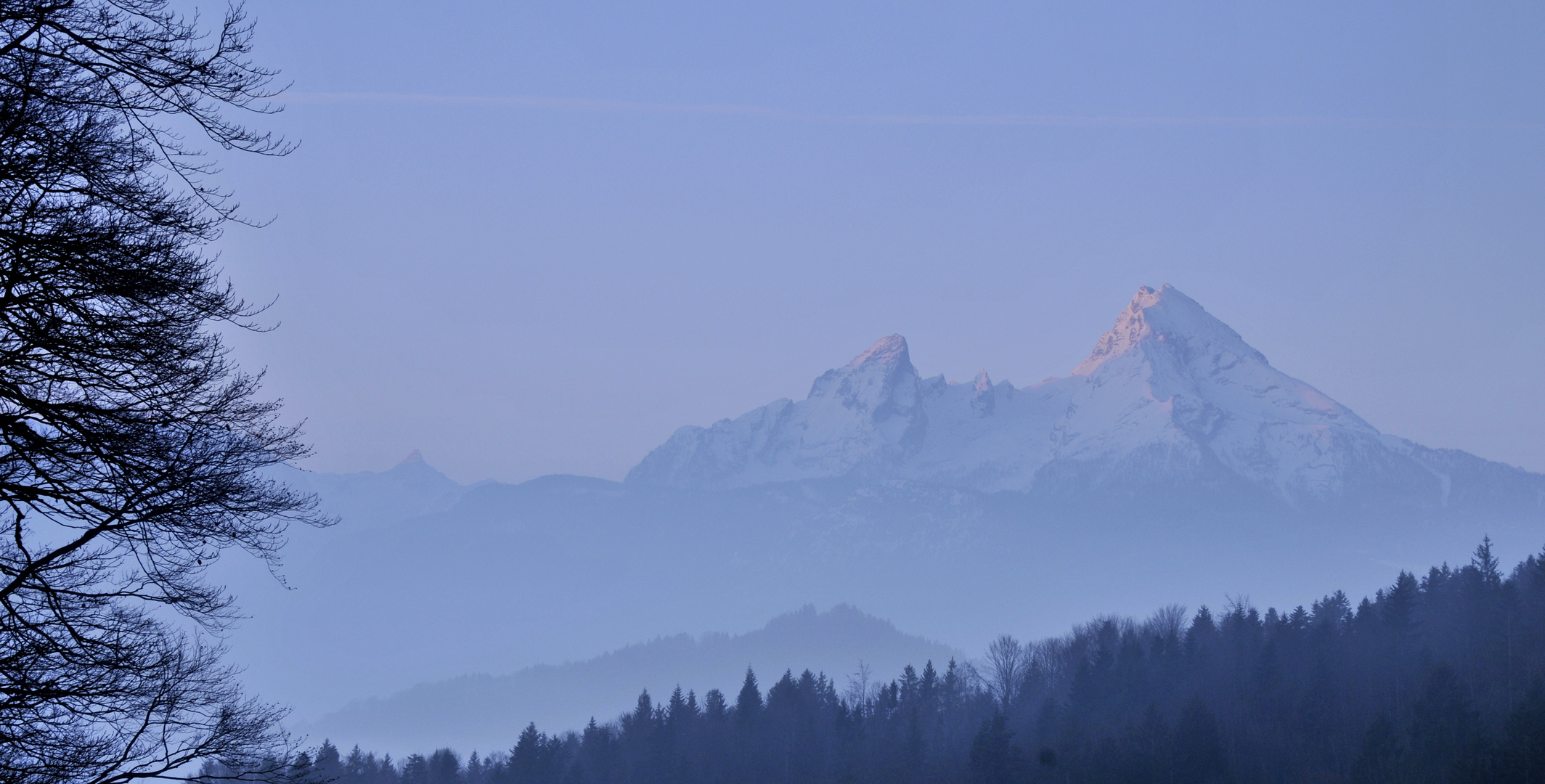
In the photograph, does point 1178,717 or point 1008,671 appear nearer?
point 1178,717

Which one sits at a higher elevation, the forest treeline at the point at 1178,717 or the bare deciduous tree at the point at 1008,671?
the bare deciduous tree at the point at 1008,671

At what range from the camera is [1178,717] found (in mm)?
71250

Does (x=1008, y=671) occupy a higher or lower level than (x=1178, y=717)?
higher

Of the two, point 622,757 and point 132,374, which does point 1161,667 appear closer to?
point 622,757

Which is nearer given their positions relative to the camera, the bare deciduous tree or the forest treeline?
the forest treeline

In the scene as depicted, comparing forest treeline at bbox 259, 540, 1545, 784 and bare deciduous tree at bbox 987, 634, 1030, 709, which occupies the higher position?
bare deciduous tree at bbox 987, 634, 1030, 709

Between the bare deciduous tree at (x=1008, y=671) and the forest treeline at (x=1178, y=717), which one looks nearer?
the forest treeline at (x=1178, y=717)

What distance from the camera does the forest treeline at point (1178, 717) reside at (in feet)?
192

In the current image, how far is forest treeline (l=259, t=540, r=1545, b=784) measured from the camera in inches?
2301

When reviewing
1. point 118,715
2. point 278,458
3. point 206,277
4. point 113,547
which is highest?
point 206,277

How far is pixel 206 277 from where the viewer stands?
11117 millimetres

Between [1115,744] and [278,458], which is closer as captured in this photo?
[278,458]

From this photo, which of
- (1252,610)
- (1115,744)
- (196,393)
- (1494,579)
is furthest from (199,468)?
(1252,610)

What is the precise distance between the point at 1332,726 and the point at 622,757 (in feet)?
133
